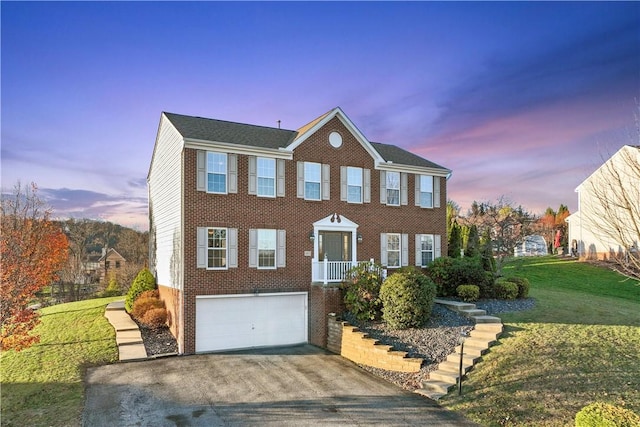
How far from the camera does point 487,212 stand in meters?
23.0

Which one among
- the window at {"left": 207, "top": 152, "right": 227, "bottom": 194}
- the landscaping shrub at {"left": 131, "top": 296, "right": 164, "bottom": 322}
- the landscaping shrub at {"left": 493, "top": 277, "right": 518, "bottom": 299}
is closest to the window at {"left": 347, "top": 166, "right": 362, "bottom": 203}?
the window at {"left": 207, "top": 152, "right": 227, "bottom": 194}

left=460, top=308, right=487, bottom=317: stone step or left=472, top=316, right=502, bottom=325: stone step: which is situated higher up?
left=460, top=308, right=487, bottom=317: stone step

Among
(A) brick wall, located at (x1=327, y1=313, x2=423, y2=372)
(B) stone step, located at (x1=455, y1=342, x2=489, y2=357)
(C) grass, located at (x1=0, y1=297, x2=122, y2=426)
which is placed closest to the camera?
(C) grass, located at (x1=0, y1=297, x2=122, y2=426)

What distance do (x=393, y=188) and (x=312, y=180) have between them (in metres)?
4.28

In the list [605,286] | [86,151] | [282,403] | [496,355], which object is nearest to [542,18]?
[496,355]

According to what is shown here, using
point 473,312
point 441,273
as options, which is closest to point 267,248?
point 441,273

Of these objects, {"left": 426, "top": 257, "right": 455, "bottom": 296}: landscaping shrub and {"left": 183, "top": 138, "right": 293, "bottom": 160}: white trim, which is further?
{"left": 426, "top": 257, "right": 455, "bottom": 296}: landscaping shrub

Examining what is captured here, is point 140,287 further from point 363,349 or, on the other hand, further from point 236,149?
point 363,349

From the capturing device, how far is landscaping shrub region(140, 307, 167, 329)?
56.2 ft

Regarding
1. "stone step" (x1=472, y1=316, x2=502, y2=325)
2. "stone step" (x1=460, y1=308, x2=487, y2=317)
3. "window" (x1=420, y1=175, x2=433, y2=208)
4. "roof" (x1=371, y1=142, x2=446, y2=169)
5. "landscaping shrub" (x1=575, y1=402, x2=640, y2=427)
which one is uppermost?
"roof" (x1=371, y1=142, x2=446, y2=169)

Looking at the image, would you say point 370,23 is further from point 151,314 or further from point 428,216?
point 151,314

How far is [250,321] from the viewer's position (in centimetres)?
1573

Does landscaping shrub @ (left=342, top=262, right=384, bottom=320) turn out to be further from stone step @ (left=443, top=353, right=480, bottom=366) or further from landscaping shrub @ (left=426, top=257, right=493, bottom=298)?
stone step @ (left=443, top=353, right=480, bottom=366)

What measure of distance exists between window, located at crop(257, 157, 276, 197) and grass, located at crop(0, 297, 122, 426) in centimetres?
782
